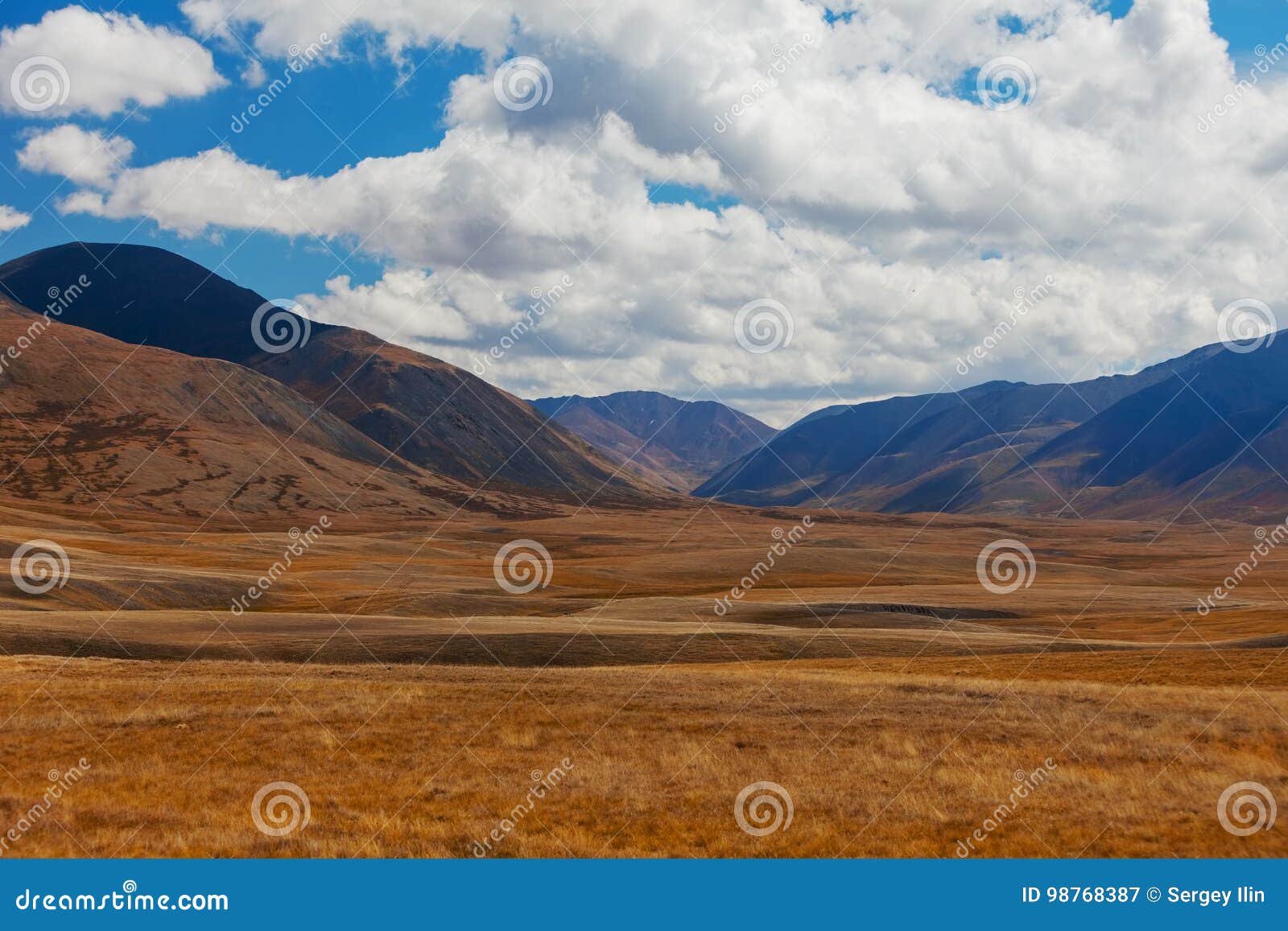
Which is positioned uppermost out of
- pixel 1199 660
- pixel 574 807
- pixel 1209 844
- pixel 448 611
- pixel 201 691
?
pixel 1199 660

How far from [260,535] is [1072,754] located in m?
155

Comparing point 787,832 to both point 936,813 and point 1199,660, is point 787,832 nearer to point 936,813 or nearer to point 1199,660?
point 936,813

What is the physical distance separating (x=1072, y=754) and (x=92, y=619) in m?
50.1

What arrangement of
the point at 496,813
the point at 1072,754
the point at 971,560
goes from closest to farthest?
the point at 496,813 < the point at 1072,754 < the point at 971,560

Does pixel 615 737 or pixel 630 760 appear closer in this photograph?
pixel 630 760

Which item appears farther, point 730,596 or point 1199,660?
point 730,596

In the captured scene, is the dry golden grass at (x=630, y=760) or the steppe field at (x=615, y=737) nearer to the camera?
the dry golden grass at (x=630, y=760)

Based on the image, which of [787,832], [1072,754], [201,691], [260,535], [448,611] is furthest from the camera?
[260,535]

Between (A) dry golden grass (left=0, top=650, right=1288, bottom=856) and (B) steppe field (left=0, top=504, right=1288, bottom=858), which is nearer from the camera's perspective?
(A) dry golden grass (left=0, top=650, right=1288, bottom=856)

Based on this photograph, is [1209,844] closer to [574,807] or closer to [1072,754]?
[1072,754]

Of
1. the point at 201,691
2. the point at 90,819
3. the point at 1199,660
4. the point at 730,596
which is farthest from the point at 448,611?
the point at 90,819

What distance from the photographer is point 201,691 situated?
3209cm

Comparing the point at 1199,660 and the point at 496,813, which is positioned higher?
the point at 1199,660

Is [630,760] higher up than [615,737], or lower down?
lower down
